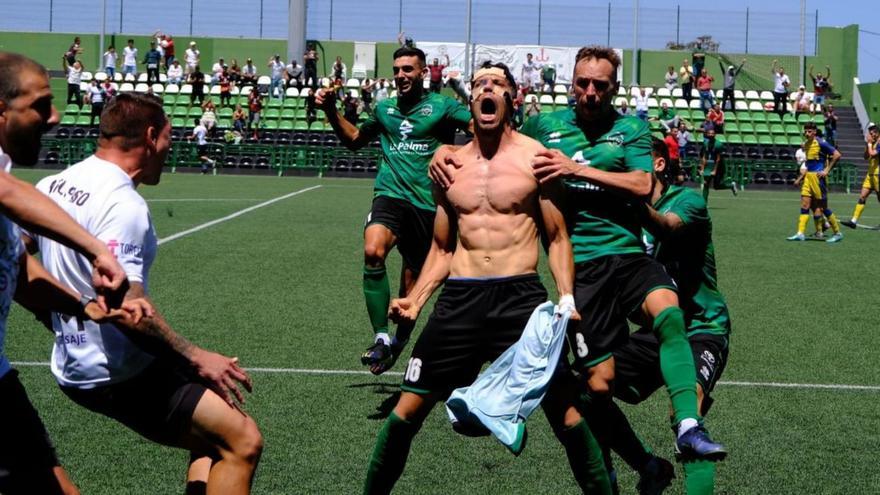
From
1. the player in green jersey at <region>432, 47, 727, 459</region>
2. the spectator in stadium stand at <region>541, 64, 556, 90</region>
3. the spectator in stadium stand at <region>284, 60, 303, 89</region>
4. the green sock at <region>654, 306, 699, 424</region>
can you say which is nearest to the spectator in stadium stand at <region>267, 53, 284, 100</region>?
the spectator in stadium stand at <region>284, 60, 303, 89</region>

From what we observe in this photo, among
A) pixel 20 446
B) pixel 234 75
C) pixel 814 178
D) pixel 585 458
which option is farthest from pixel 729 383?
pixel 234 75

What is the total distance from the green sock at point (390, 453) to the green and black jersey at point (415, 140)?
4.13 metres

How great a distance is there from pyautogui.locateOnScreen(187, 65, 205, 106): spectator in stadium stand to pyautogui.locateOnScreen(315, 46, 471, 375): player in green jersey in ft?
128

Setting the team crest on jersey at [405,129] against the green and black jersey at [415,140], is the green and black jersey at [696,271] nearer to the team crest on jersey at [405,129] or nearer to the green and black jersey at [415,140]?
the green and black jersey at [415,140]

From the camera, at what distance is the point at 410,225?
9805mm

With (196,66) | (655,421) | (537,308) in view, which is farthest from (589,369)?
(196,66)

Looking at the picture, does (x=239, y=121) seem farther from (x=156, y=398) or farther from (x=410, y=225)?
(x=156, y=398)

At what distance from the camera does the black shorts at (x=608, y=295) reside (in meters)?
6.64

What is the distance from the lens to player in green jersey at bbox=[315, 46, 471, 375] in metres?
9.66

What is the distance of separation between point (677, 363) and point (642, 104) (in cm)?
3908

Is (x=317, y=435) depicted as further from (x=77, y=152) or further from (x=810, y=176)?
(x=77, y=152)

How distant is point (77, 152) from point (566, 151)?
37314 mm

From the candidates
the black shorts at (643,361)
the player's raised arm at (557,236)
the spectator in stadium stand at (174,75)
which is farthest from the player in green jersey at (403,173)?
the spectator in stadium stand at (174,75)

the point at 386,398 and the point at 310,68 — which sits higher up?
the point at 310,68
